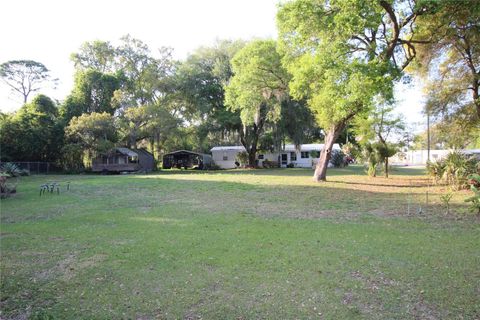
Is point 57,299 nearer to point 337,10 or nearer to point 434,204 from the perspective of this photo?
point 434,204

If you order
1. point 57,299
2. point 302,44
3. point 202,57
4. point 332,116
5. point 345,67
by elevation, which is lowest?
point 57,299

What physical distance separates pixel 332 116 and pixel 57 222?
14.0 meters

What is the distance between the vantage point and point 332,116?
1820 cm

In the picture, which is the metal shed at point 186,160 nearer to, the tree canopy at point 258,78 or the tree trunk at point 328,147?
the tree canopy at point 258,78

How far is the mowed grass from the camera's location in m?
3.90

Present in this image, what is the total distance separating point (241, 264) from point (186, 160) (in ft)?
122

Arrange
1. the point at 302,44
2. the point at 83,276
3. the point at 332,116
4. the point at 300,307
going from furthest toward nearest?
the point at 332,116 < the point at 302,44 < the point at 83,276 < the point at 300,307

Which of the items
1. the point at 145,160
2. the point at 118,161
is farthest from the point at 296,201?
the point at 145,160

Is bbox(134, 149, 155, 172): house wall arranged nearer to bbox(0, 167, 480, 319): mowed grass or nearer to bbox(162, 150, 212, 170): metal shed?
bbox(162, 150, 212, 170): metal shed

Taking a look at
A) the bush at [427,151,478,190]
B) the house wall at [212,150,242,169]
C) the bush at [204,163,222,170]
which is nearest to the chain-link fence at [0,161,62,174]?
the bush at [204,163,222,170]

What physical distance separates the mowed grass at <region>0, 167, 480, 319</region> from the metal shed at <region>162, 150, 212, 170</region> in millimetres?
30254

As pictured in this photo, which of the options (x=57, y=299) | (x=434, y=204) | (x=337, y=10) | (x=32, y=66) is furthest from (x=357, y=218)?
(x=32, y=66)

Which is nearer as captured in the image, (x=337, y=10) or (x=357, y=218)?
(x=357, y=218)

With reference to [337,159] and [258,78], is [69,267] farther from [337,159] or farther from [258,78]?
[337,159]
